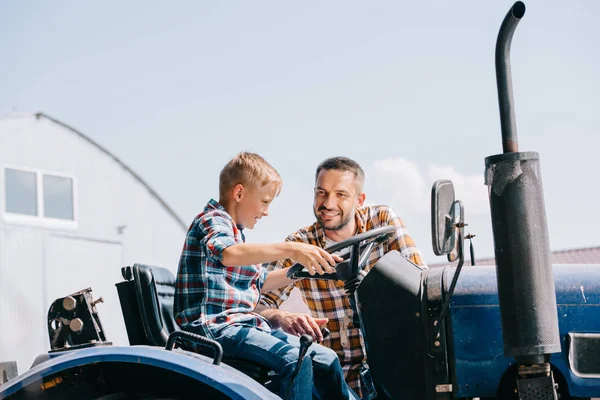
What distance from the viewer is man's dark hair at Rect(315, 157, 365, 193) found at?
381cm

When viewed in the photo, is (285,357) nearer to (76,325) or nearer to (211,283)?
(211,283)

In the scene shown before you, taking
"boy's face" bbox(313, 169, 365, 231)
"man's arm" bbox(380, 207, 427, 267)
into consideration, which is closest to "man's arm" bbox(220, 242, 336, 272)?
"man's arm" bbox(380, 207, 427, 267)

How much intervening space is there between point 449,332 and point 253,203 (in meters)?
0.91

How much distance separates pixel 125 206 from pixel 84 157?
4.00 ft

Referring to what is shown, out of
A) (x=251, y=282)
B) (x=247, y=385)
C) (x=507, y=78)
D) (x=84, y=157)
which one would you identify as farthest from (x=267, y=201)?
(x=84, y=157)

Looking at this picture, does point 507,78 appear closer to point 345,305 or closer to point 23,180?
point 345,305

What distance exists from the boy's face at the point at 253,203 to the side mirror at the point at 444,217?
91cm

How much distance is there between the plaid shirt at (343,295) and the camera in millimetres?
3322

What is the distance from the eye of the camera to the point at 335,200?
3.75 m

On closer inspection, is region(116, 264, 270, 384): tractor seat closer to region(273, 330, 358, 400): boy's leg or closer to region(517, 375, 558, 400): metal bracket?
region(273, 330, 358, 400): boy's leg

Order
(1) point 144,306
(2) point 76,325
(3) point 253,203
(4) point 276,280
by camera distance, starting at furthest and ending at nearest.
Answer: (4) point 276,280
(3) point 253,203
(1) point 144,306
(2) point 76,325

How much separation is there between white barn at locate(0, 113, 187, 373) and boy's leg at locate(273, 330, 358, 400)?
29.3 feet

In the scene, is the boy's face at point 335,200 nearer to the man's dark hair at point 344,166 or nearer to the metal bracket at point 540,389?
the man's dark hair at point 344,166

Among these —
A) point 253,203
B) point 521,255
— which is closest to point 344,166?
point 253,203
